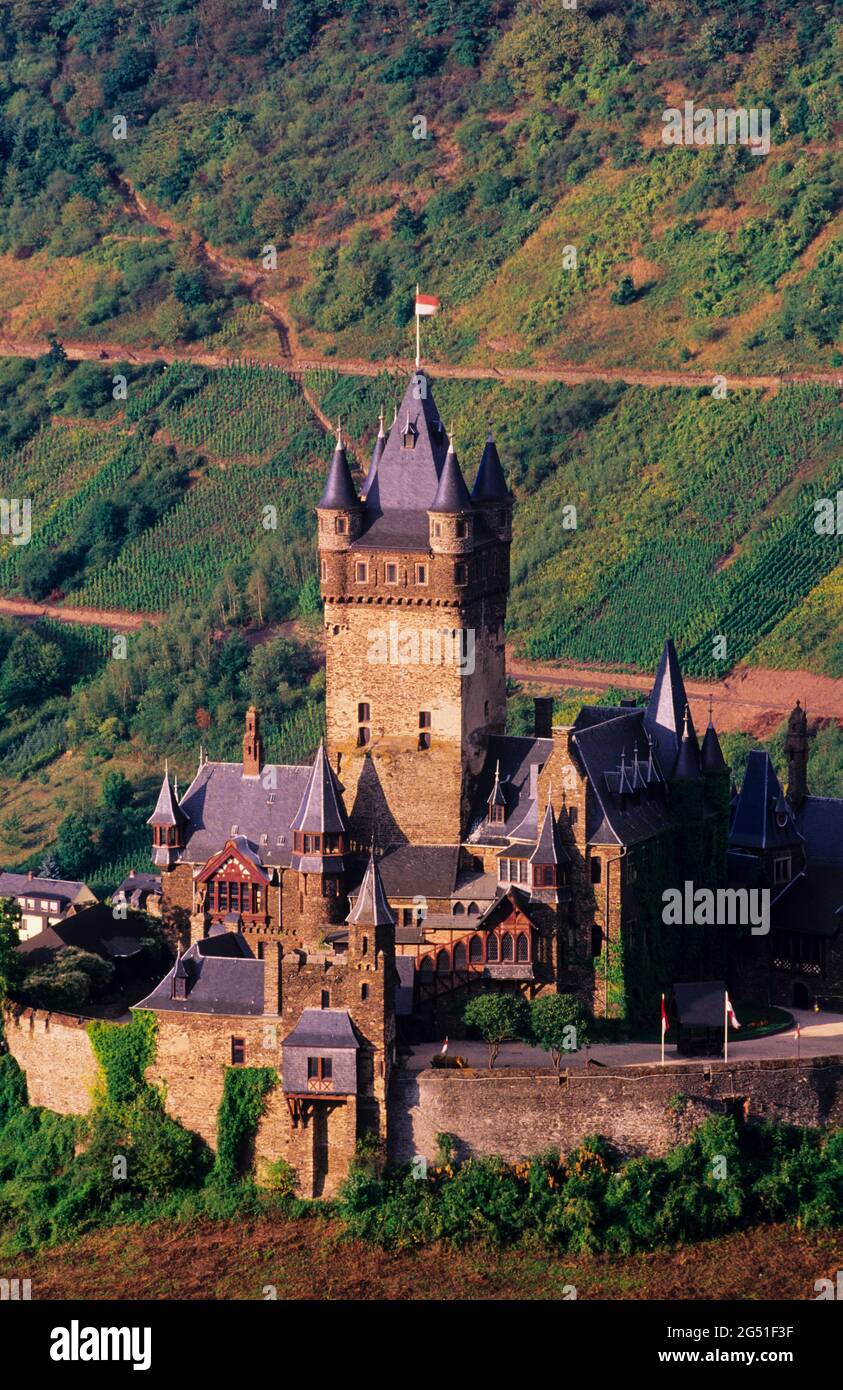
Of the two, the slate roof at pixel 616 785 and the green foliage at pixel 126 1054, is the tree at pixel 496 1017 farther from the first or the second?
the green foliage at pixel 126 1054

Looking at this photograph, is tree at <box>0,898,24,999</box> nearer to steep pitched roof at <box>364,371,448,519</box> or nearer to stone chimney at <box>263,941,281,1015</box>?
stone chimney at <box>263,941,281,1015</box>

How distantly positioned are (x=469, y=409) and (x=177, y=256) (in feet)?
81.9

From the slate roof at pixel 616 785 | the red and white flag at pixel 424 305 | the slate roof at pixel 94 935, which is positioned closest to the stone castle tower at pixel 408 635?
the slate roof at pixel 616 785

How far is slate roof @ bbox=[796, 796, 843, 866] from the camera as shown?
120438mm

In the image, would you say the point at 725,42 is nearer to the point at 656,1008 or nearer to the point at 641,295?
the point at 641,295

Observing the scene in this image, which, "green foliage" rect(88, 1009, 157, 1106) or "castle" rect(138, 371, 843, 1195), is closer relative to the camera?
"green foliage" rect(88, 1009, 157, 1106)

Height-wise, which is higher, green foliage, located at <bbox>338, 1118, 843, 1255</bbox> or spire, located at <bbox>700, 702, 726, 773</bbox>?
spire, located at <bbox>700, 702, 726, 773</bbox>

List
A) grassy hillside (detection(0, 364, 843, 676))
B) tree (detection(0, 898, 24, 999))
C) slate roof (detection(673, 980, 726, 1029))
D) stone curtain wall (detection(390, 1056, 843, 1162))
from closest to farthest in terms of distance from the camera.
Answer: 1. stone curtain wall (detection(390, 1056, 843, 1162))
2. slate roof (detection(673, 980, 726, 1029))
3. tree (detection(0, 898, 24, 999))
4. grassy hillside (detection(0, 364, 843, 676))

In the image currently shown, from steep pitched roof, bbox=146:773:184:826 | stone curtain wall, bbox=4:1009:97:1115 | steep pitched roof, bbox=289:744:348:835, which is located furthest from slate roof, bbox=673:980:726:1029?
stone curtain wall, bbox=4:1009:97:1115

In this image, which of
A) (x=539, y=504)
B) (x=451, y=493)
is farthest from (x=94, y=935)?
(x=539, y=504)

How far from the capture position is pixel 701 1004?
112 m

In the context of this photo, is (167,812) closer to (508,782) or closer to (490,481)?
(508,782)

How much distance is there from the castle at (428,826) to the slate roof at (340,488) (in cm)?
9

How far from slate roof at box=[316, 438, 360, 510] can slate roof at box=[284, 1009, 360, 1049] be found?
56.0ft
